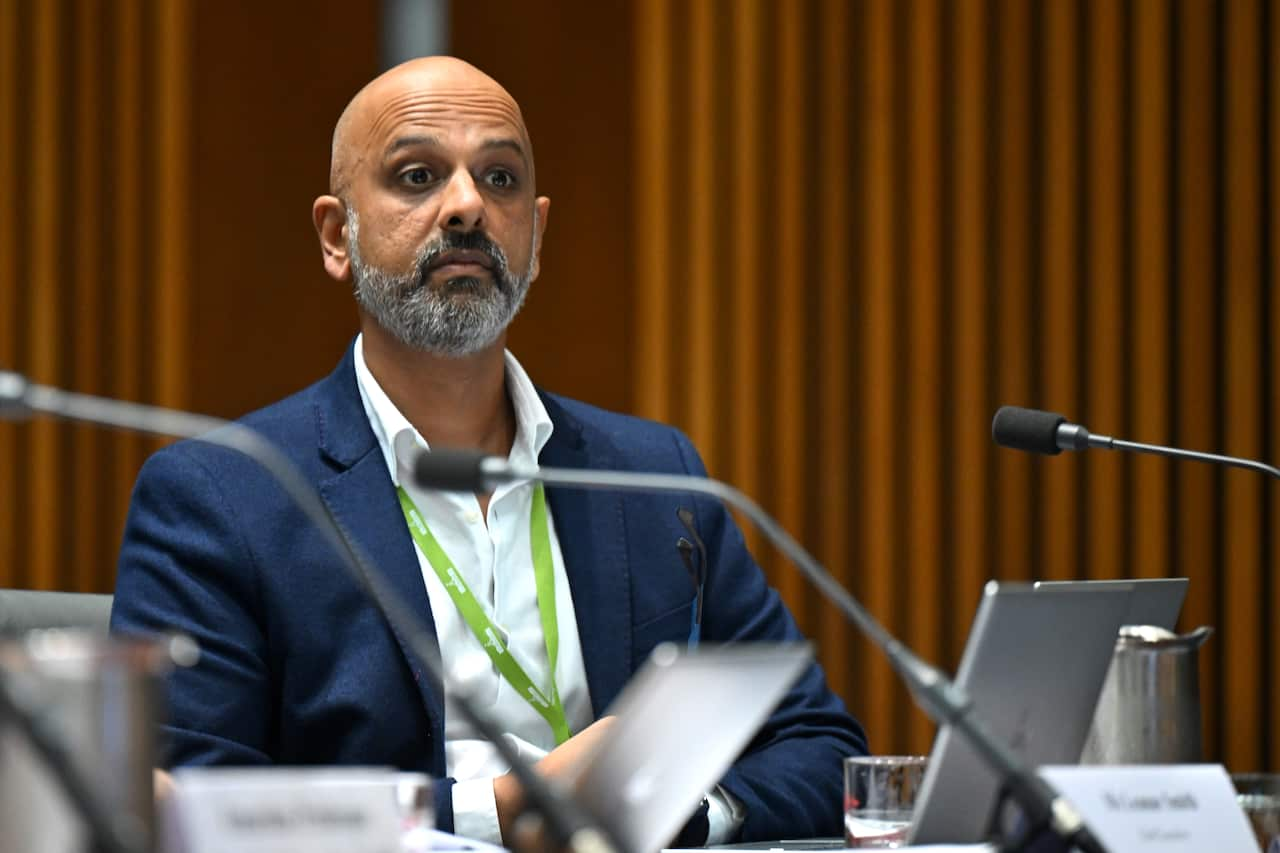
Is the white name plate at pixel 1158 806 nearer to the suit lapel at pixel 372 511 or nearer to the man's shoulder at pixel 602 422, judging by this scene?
the suit lapel at pixel 372 511

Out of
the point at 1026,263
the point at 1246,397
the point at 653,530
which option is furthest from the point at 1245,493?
the point at 653,530

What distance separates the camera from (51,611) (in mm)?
2203

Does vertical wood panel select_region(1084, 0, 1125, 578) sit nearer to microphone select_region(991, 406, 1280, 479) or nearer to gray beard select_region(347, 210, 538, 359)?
gray beard select_region(347, 210, 538, 359)

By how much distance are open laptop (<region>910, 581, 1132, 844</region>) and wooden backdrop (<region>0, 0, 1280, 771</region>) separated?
213 cm

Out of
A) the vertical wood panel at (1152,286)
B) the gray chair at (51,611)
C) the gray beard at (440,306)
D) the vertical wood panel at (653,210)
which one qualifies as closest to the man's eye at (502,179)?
the gray beard at (440,306)

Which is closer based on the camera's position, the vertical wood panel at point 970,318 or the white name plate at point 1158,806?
the white name plate at point 1158,806

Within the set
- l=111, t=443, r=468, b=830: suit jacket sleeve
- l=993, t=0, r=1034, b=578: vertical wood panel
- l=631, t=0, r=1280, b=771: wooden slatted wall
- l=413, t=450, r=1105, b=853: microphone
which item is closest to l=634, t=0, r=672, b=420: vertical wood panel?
l=631, t=0, r=1280, b=771: wooden slatted wall

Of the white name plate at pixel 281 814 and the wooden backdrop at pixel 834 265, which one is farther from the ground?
the wooden backdrop at pixel 834 265

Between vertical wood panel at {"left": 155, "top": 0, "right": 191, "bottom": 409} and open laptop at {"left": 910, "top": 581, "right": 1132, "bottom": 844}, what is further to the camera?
vertical wood panel at {"left": 155, "top": 0, "right": 191, "bottom": 409}

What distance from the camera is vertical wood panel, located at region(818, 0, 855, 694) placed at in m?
3.67

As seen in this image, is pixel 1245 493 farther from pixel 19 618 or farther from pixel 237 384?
pixel 19 618

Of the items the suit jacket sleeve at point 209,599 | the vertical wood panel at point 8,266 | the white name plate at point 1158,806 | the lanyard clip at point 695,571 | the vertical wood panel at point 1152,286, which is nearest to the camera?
the white name plate at point 1158,806

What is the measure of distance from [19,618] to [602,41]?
6.95ft

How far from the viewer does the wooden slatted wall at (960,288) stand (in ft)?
11.8
